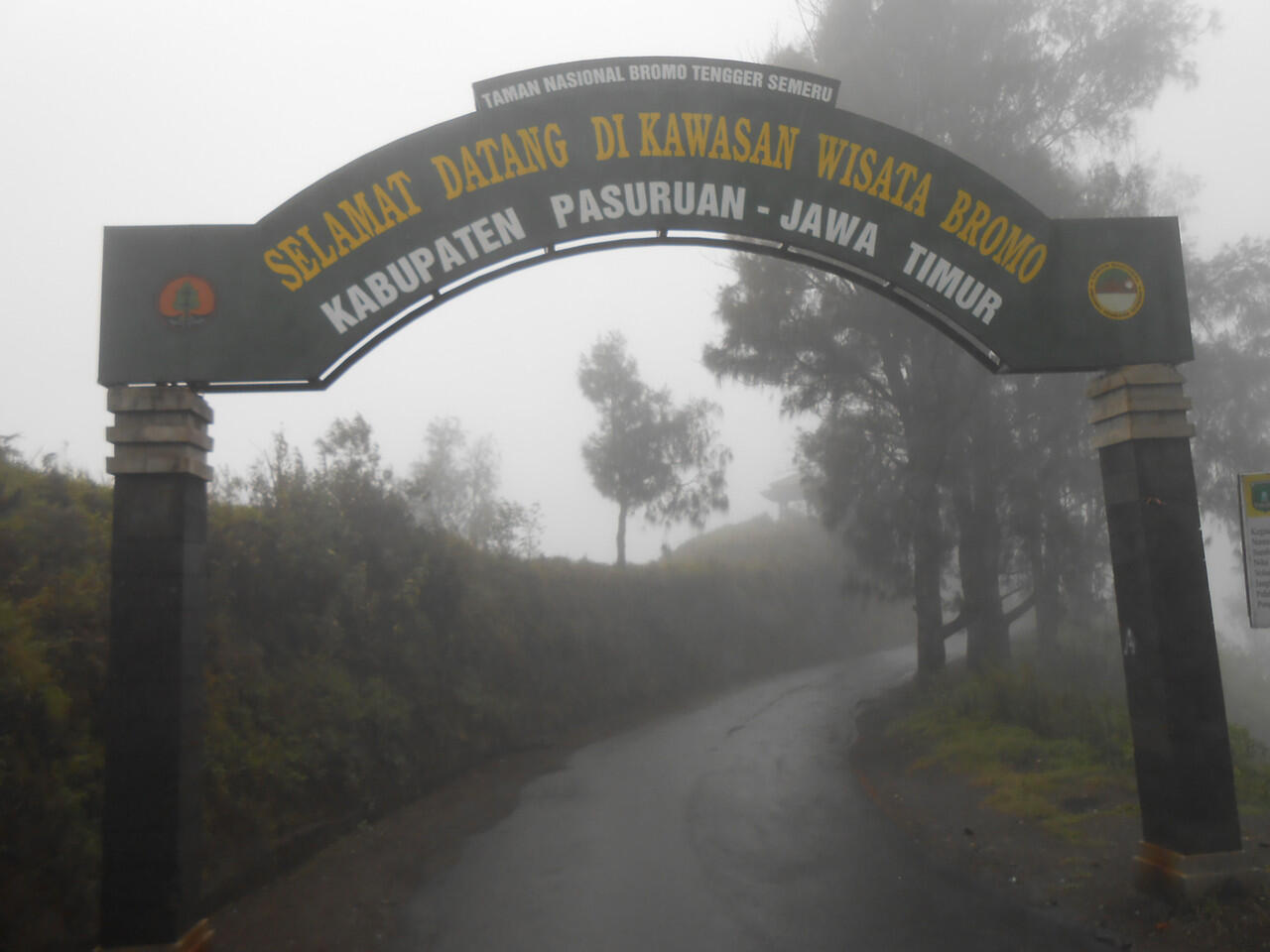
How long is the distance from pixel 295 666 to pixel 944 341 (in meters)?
13.5

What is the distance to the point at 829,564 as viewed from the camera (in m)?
39.8

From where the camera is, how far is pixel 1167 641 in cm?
732

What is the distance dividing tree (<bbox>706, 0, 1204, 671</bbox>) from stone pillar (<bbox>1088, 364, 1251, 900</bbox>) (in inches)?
444

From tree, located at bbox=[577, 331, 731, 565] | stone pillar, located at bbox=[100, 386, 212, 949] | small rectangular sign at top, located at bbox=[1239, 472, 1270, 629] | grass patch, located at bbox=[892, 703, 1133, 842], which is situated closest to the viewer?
stone pillar, located at bbox=[100, 386, 212, 949]

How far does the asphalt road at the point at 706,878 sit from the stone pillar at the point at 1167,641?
3.94 feet

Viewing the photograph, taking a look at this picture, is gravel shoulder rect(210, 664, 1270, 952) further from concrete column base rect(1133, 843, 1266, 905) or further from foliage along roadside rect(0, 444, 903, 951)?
foliage along roadside rect(0, 444, 903, 951)

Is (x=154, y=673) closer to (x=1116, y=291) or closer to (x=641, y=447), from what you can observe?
(x=1116, y=291)

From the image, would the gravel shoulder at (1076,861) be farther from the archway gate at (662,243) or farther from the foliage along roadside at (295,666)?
the foliage along roadside at (295,666)

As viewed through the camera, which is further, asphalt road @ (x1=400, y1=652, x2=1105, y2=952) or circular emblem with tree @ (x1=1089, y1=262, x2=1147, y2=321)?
circular emblem with tree @ (x1=1089, y1=262, x2=1147, y2=321)

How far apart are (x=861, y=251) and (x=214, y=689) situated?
752 cm

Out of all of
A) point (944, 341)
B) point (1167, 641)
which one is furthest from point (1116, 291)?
point (944, 341)

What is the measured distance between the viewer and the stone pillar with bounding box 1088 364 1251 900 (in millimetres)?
7051

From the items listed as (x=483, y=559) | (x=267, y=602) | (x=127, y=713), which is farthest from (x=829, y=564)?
(x=127, y=713)

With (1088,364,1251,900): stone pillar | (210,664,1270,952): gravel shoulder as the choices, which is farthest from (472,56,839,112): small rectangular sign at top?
(210,664,1270,952): gravel shoulder
